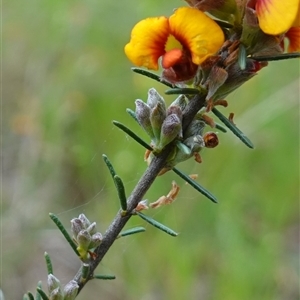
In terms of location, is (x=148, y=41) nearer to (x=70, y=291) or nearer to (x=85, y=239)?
(x=85, y=239)

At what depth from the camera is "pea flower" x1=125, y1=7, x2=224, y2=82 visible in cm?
105

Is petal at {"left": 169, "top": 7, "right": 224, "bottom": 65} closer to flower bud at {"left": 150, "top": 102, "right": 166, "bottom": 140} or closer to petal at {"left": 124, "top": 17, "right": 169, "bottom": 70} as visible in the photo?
petal at {"left": 124, "top": 17, "right": 169, "bottom": 70}

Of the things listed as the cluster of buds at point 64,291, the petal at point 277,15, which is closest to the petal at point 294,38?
the petal at point 277,15

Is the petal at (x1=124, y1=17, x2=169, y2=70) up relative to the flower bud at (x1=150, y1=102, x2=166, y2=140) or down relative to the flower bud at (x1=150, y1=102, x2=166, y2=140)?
up

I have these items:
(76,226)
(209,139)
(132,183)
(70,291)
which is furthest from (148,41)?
(132,183)

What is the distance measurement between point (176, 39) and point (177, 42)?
0.08 feet

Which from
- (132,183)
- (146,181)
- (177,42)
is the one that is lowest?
(132,183)

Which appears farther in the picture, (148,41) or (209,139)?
(209,139)

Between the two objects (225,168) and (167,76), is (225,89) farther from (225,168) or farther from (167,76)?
(225,168)

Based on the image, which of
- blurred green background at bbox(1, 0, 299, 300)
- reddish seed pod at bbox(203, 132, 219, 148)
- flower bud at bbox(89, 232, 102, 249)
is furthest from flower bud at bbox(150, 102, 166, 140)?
blurred green background at bbox(1, 0, 299, 300)

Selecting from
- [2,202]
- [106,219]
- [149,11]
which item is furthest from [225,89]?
[149,11]

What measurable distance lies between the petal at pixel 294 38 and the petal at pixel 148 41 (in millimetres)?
298

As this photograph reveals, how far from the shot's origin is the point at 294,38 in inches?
47.4

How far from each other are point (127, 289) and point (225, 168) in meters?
1.13
